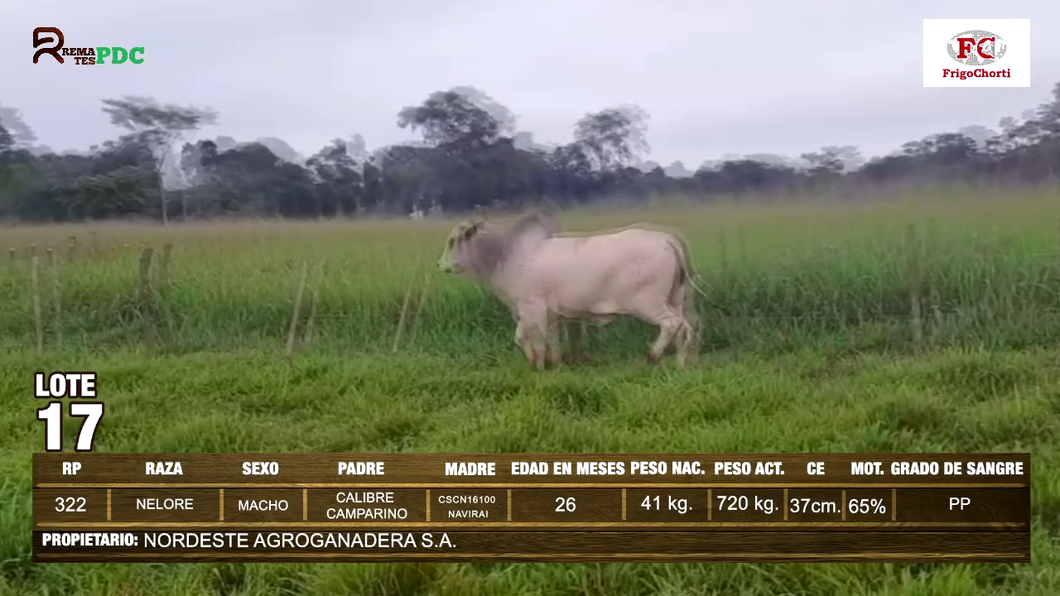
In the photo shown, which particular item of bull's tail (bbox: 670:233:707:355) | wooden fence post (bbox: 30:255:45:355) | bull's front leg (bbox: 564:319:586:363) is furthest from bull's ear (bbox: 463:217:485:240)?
wooden fence post (bbox: 30:255:45:355)

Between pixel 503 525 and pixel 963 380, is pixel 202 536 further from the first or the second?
pixel 963 380

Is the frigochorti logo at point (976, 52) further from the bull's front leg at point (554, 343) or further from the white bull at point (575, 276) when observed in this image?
the bull's front leg at point (554, 343)

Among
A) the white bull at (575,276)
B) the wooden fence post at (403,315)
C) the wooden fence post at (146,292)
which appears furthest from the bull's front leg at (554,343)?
the wooden fence post at (146,292)

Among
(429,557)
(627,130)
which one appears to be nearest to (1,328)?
(429,557)

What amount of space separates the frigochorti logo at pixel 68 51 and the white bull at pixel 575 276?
753 mm

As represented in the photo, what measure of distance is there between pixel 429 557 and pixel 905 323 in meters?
1.07

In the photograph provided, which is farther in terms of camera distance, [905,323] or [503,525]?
[905,323]

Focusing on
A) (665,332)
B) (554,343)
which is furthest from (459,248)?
Result: (665,332)

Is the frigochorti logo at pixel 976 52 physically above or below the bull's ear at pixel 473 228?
above

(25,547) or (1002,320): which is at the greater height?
(1002,320)

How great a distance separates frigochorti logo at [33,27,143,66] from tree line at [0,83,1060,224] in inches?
3.2

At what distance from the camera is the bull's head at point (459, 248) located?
1.66 meters

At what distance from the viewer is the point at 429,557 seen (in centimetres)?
149

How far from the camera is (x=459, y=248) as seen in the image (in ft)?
5.46
